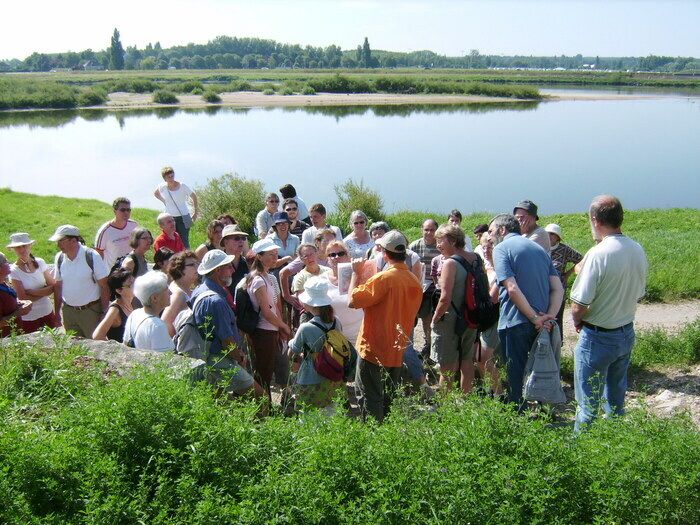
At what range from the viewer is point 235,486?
10.2 feet

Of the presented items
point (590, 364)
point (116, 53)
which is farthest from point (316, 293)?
point (116, 53)

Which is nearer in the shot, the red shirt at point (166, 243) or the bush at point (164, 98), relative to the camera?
the red shirt at point (166, 243)

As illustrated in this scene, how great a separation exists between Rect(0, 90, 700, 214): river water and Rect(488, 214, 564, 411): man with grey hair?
15758 millimetres

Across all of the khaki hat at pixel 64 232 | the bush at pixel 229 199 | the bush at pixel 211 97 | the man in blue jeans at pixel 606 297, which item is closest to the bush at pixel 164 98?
the bush at pixel 211 97

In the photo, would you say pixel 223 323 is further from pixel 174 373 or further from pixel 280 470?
pixel 280 470

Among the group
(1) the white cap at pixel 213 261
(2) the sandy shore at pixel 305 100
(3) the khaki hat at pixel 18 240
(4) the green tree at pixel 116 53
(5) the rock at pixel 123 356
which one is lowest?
(5) the rock at pixel 123 356

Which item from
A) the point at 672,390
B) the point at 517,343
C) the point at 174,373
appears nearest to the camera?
the point at 174,373

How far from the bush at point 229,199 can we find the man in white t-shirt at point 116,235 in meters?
8.02

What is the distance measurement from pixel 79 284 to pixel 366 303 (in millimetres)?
3304

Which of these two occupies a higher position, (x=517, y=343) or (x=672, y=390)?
(x=517, y=343)

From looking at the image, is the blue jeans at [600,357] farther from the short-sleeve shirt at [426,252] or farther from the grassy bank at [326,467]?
the short-sleeve shirt at [426,252]

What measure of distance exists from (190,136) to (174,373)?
44.7 m

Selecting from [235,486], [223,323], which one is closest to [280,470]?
[235,486]

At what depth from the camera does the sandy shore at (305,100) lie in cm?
6874
